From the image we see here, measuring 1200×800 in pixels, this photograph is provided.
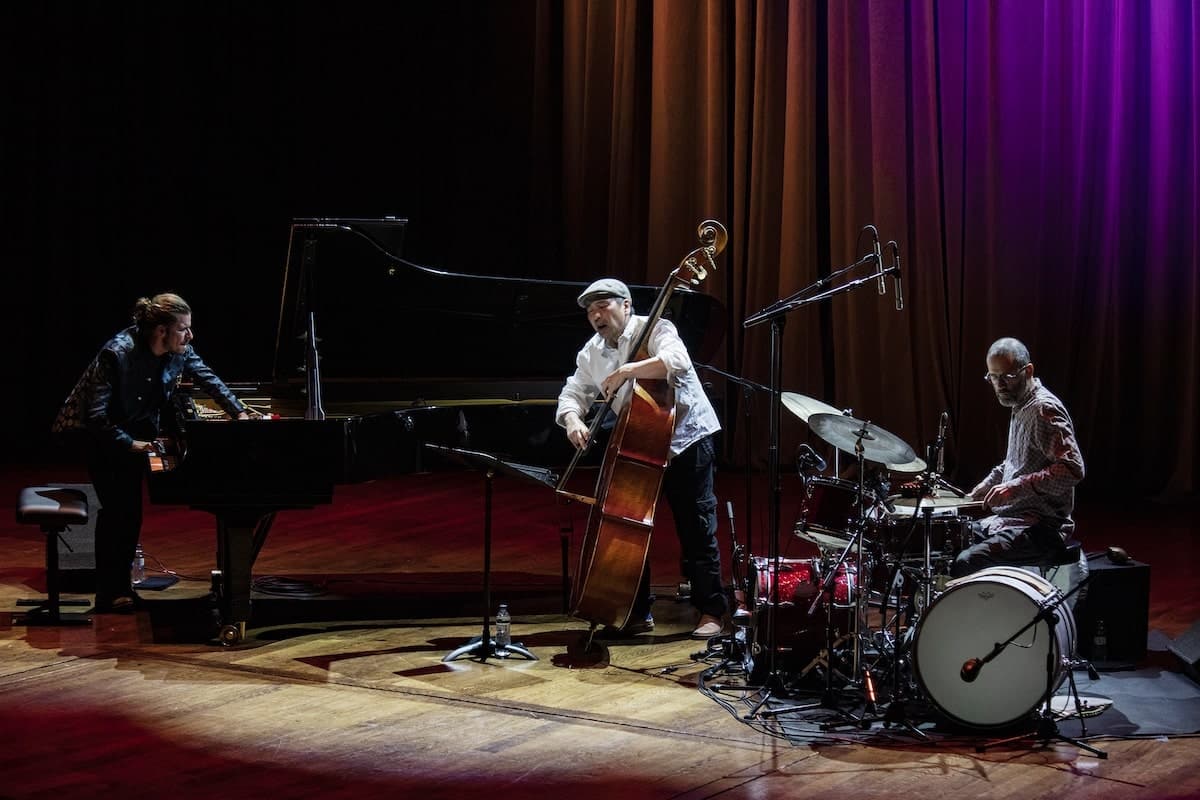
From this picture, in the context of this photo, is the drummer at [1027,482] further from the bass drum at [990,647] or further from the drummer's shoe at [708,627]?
the drummer's shoe at [708,627]

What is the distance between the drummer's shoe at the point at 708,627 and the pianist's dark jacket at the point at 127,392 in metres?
2.34

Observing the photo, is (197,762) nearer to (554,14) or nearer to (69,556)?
(69,556)

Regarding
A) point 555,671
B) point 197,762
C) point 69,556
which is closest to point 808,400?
point 555,671

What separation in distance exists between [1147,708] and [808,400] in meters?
1.60

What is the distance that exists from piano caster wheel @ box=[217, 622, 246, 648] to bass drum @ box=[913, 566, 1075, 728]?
2805mm

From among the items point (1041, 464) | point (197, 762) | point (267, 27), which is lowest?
point (197, 762)

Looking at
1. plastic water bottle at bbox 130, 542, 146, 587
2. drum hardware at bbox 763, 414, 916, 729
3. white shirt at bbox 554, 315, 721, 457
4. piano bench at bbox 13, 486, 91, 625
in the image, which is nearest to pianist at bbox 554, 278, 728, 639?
white shirt at bbox 554, 315, 721, 457

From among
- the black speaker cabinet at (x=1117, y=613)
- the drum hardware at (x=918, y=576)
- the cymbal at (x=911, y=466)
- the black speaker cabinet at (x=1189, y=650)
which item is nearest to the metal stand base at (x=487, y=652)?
the drum hardware at (x=918, y=576)

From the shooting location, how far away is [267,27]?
11.3m

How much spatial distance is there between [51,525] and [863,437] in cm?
370

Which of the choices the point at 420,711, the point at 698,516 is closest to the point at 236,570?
the point at 420,711

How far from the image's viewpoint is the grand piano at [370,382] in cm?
551

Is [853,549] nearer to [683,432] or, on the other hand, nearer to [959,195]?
[683,432]

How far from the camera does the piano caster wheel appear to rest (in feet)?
18.3
